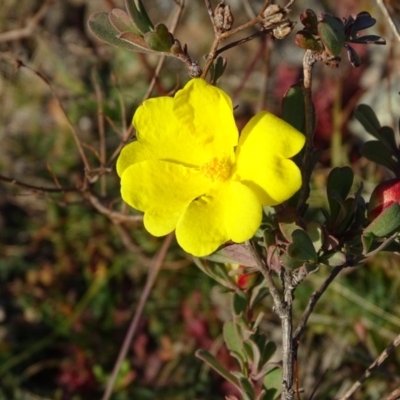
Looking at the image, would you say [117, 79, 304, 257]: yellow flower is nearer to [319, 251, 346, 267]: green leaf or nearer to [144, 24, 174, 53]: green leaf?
[144, 24, 174, 53]: green leaf

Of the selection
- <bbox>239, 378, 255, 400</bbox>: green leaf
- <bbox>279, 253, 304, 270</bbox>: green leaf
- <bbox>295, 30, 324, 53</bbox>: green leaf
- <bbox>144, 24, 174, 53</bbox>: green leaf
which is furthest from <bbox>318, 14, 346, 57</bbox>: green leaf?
<bbox>239, 378, 255, 400</bbox>: green leaf

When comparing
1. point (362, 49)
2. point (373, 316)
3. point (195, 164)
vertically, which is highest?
point (195, 164)

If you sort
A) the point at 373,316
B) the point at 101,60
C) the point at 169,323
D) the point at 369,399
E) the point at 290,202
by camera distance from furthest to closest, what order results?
the point at 101,60, the point at 169,323, the point at 373,316, the point at 369,399, the point at 290,202

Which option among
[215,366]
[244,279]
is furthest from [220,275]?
[215,366]

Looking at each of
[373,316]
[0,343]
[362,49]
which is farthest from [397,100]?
[0,343]

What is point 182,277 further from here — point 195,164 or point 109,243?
point 195,164

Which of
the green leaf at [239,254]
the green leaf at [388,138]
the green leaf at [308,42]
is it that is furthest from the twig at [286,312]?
the green leaf at [388,138]
